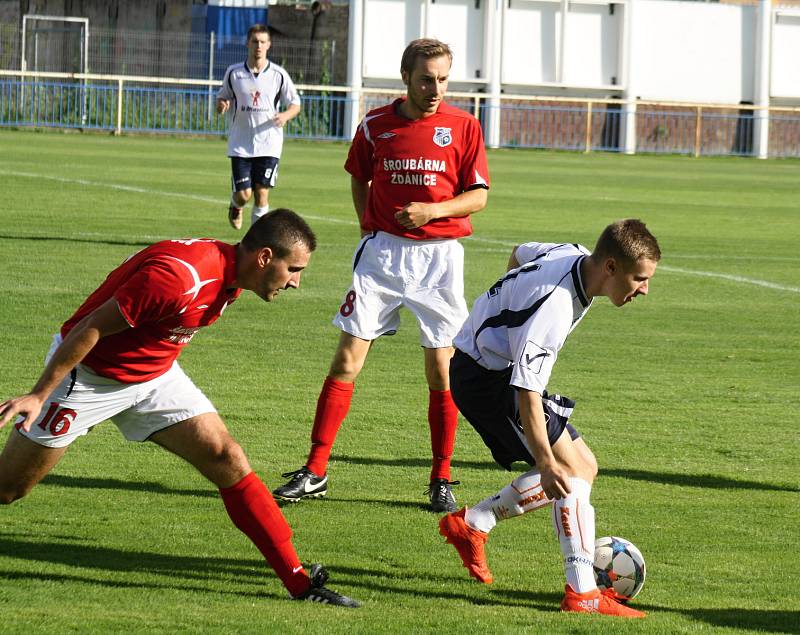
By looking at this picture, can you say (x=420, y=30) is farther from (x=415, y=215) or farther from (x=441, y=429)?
(x=441, y=429)

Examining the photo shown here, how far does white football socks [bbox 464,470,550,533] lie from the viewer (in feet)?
17.9

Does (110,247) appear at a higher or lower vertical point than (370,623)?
higher

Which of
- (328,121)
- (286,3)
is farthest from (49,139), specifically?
(286,3)

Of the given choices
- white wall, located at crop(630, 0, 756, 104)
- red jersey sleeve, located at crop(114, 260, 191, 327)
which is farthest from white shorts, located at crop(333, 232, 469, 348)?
white wall, located at crop(630, 0, 756, 104)

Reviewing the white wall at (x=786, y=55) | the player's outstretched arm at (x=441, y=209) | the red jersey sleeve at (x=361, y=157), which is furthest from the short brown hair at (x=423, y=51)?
the white wall at (x=786, y=55)

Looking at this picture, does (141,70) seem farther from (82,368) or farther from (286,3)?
(82,368)

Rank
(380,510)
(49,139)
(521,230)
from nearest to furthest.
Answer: (380,510), (521,230), (49,139)

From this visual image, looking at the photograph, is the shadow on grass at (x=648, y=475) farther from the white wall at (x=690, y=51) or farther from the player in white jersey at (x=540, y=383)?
the white wall at (x=690, y=51)

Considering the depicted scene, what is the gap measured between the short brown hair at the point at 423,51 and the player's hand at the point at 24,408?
2834mm

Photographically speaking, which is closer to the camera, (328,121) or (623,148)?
(328,121)

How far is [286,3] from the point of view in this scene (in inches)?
1688

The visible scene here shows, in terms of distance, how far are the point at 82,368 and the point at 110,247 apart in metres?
9.88

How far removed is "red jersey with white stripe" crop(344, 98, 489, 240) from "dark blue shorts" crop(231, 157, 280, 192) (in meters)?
8.54

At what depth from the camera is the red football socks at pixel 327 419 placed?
261 inches
